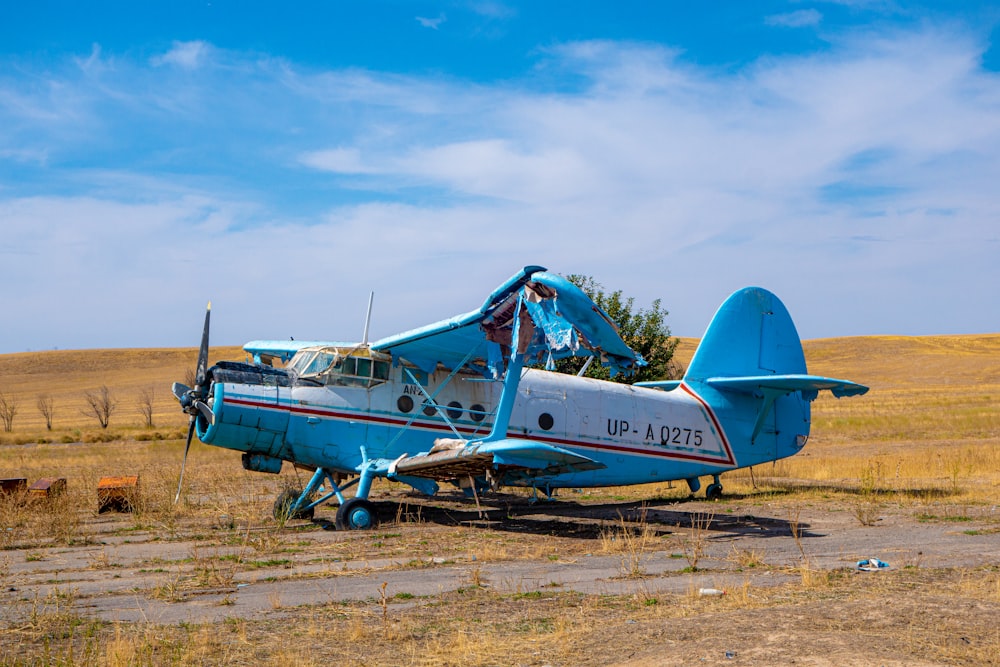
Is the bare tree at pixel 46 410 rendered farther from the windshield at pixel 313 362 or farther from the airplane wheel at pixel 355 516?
the airplane wheel at pixel 355 516

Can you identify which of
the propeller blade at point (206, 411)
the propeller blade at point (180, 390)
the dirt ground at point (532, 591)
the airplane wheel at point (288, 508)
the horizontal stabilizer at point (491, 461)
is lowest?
the airplane wheel at point (288, 508)

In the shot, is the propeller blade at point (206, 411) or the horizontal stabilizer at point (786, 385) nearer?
the propeller blade at point (206, 411)

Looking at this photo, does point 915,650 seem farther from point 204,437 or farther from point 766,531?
point 204,437

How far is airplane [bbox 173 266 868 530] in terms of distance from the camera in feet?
40.9

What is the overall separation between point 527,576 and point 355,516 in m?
4.65

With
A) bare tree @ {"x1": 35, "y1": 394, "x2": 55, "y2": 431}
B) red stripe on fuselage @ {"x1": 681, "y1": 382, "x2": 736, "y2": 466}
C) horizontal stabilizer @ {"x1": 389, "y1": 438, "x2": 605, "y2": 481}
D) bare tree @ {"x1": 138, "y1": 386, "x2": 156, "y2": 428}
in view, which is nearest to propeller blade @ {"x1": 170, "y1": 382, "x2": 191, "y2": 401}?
horizontal stabilizer @ {"x1": 389, "y1": 438, "x2": 605, "y2": 481}

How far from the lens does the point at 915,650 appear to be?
586 cm

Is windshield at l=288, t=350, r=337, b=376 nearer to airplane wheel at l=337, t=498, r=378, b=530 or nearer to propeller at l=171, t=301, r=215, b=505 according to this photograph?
propeller at l=171, t=301, r=215, b=505

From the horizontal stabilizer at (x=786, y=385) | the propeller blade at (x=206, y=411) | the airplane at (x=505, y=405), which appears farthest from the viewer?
the horizontal stabilizer at (x=786, y=385)

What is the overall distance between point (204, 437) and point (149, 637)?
7.40 meters

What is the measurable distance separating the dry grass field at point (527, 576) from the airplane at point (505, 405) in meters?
0.95

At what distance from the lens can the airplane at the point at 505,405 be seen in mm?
12477

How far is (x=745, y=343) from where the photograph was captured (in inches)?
694

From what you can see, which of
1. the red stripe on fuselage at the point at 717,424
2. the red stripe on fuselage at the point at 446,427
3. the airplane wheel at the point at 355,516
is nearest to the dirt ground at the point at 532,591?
the airplane wheel at the point at 355,516
